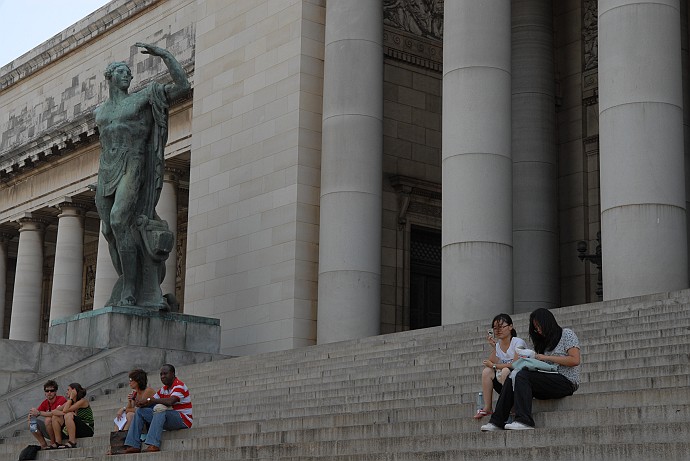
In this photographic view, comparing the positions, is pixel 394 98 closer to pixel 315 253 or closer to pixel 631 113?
pixel 315 253

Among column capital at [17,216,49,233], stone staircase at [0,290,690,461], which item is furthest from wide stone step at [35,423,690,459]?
column capital at [17,216,49,233]

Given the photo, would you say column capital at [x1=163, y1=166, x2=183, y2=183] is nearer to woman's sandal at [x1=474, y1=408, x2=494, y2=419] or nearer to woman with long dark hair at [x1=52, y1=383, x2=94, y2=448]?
woman with long dark hair at [x1=52, y1=383, x2=94, y2=448]

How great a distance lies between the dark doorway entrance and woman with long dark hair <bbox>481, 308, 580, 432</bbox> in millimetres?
19424

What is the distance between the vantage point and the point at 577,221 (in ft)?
103

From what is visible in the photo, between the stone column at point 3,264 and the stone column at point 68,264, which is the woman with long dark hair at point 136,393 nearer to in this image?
the stone column at point 68,264

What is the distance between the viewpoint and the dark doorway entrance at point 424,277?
31656 mm

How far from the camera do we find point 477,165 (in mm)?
24203

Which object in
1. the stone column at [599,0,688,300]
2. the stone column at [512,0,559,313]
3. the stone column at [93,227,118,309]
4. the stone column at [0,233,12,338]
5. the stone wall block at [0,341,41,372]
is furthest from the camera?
the stone column at [0,233,12,338]

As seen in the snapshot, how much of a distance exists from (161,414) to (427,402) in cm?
309

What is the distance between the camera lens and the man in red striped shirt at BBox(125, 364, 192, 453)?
14.5 m

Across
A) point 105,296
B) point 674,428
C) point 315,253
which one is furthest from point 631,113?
point 105,296

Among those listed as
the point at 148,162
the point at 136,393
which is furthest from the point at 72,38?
the point at 136,393

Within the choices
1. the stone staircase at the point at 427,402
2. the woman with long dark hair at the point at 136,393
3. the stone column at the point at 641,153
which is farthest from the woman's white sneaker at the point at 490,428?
the stone column at the point at 641,153

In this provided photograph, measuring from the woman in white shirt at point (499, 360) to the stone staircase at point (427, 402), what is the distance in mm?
278
